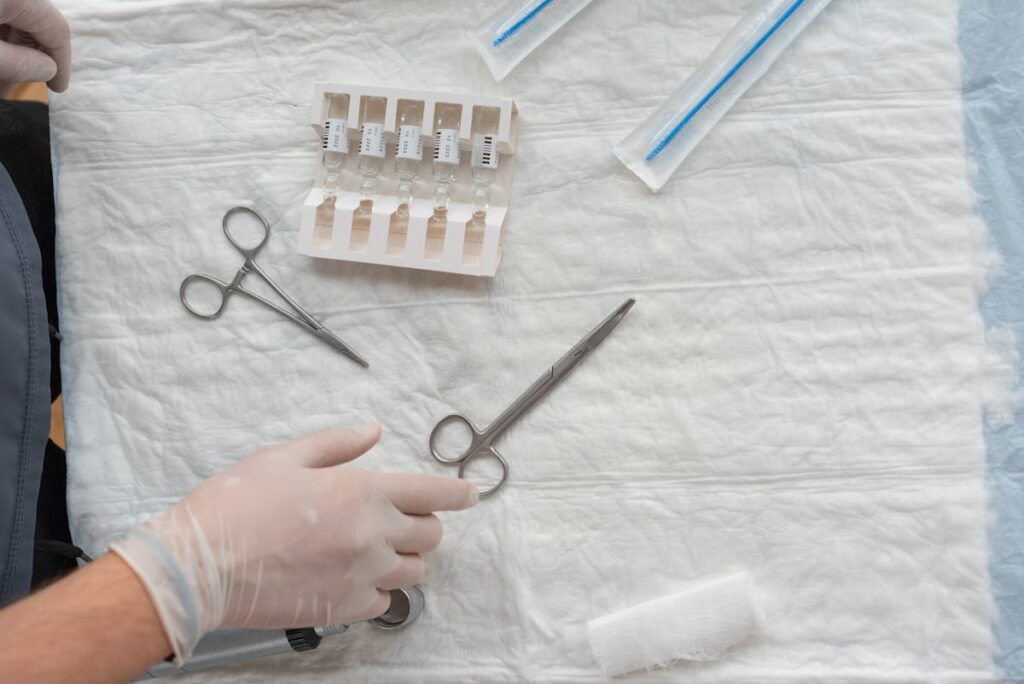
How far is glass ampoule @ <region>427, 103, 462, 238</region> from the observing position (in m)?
0.92

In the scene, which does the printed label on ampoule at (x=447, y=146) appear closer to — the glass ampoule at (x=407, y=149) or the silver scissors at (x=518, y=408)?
the glass ampoule at (x=407, y=149)

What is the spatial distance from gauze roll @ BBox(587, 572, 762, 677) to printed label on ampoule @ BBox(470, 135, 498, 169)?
1.59ft

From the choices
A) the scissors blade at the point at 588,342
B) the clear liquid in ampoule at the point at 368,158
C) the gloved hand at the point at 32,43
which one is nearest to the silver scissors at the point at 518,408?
the scissors blade at the point at 588,342

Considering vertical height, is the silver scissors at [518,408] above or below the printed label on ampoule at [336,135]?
below

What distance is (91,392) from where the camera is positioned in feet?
3.21

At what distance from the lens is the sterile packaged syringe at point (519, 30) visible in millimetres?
940

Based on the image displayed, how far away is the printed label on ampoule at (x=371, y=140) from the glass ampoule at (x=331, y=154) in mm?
20

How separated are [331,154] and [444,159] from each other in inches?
5.4

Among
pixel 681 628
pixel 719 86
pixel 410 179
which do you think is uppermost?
pixel 719 86

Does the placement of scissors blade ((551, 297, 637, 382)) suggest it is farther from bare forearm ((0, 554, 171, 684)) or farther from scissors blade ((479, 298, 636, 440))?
bare forearm ((0, 554, 171, 684))

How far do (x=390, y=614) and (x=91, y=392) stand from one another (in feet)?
1.38

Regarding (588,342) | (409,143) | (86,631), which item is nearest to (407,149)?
(409,143)

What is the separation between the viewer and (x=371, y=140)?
3.09ft

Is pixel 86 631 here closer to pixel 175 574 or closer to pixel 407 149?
pixel 175 574
